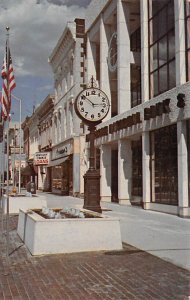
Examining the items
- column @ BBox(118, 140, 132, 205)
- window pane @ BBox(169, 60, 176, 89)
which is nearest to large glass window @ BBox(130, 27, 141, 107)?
column @ BBox(118, 140, 132, 205)

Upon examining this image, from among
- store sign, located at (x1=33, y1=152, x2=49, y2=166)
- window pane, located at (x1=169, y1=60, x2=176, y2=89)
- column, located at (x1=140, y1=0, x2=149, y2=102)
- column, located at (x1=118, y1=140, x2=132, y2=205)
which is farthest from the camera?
store sign, located at (x1=33, y1=152, x2=49, y2=166)

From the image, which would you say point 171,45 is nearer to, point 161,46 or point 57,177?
point 161,46

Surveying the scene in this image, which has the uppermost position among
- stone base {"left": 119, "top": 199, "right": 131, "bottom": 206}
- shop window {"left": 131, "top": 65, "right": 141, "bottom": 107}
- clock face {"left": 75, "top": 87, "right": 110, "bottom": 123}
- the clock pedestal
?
shop window {"left": 131, "top": 65, "right": 141, "bottom": 107}

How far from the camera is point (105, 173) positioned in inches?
1120

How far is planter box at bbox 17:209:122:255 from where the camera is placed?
9.37 metres

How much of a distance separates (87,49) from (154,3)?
Result: 39.7 ft

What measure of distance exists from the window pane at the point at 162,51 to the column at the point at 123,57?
452 cm

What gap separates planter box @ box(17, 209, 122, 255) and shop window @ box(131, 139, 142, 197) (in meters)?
14.2

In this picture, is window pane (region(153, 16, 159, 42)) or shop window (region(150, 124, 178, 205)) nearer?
shop window (region(150, 124, 178, 205))

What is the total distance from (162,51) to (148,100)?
235cm

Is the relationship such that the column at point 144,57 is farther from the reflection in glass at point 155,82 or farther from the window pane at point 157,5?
the window pane at point 157,5

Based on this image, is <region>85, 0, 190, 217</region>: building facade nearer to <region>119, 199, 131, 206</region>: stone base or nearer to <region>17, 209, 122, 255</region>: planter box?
<region>119, 199, 131, 206</region>: stone base

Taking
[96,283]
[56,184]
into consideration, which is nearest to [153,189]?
[96,283]

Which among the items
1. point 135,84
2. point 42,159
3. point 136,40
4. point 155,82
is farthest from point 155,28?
point 42,159
